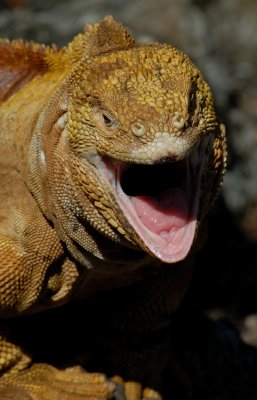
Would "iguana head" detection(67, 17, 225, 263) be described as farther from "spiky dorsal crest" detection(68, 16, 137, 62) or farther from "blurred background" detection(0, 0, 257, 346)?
"blurred background" detection(0, 0, 257, 346)

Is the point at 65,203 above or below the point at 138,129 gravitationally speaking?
below

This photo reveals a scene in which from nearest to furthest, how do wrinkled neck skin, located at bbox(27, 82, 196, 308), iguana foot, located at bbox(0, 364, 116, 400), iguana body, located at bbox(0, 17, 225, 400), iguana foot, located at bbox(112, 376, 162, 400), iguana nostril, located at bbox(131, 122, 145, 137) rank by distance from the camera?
iguana nostril, located at bbox(131, 122, 145, 137) → iguana body, located at bbox(0, 17, 225, 400) → wrinkled neck skin, located at bbox(27, 82, 196, 308) → iguana foot, located at bbox(0, 364, 116, 400) → iguana foot, located at bbox(112, 376, 162, 400)

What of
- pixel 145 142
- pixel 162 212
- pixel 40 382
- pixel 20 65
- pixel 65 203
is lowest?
pixel 40 382

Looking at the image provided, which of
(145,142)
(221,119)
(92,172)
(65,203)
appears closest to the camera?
(145,142)

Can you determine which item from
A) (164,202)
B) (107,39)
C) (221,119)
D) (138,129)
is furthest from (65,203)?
(221,119)

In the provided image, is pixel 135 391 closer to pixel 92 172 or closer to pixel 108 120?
pixel 92 172

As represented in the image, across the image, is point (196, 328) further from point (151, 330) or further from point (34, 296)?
point (34, 296)

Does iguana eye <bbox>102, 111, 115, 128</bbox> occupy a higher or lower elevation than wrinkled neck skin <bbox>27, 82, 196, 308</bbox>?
higher

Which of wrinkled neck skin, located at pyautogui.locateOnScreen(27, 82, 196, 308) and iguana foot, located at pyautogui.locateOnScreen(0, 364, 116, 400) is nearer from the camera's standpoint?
wrinkled neck skin, located at pyautogui.locateOnScreen(27, 82, 196, 308)

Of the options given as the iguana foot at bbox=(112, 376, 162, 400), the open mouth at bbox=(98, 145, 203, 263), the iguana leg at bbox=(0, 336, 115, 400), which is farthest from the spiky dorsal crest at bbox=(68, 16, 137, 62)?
the iguana foot at bbox=(112, 376, 162, 400)
